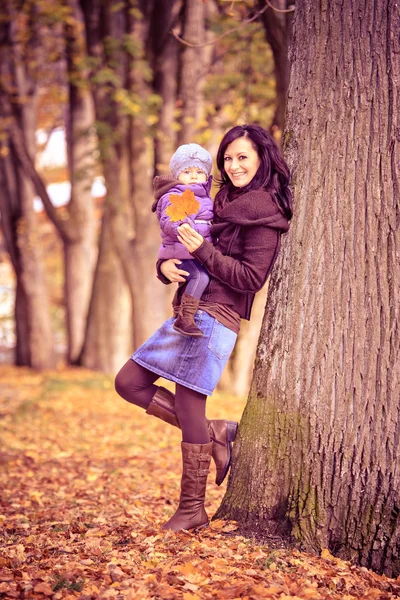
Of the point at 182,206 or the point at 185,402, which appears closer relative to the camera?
the point at 182,206

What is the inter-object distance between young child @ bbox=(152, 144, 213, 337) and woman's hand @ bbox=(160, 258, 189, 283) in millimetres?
26

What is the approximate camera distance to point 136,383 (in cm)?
375

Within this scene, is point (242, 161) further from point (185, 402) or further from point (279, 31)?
point (279, 31)

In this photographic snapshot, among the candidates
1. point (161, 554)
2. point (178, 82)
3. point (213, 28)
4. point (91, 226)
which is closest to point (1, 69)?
point (91, 226)

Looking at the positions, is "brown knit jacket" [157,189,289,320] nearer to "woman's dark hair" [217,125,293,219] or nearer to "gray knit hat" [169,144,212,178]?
"woman's dark hair" [217,125,293,219]

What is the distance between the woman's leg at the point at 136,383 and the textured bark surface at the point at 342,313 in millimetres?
704

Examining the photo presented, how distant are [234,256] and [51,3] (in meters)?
10.7

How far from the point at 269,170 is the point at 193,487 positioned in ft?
5.79

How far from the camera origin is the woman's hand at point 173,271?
3561 mm

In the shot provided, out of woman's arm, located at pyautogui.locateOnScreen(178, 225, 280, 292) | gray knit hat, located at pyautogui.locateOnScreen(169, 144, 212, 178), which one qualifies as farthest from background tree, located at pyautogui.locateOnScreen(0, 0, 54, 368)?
woman's arm, located at pyautogui.locateOnScreen(178, 225, 280, 292)

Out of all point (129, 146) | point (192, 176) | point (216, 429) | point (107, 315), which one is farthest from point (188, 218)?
point (107, 315)

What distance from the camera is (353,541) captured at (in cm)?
338

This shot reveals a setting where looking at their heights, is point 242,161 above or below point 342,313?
above

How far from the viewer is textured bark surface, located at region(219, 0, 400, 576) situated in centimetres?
338
